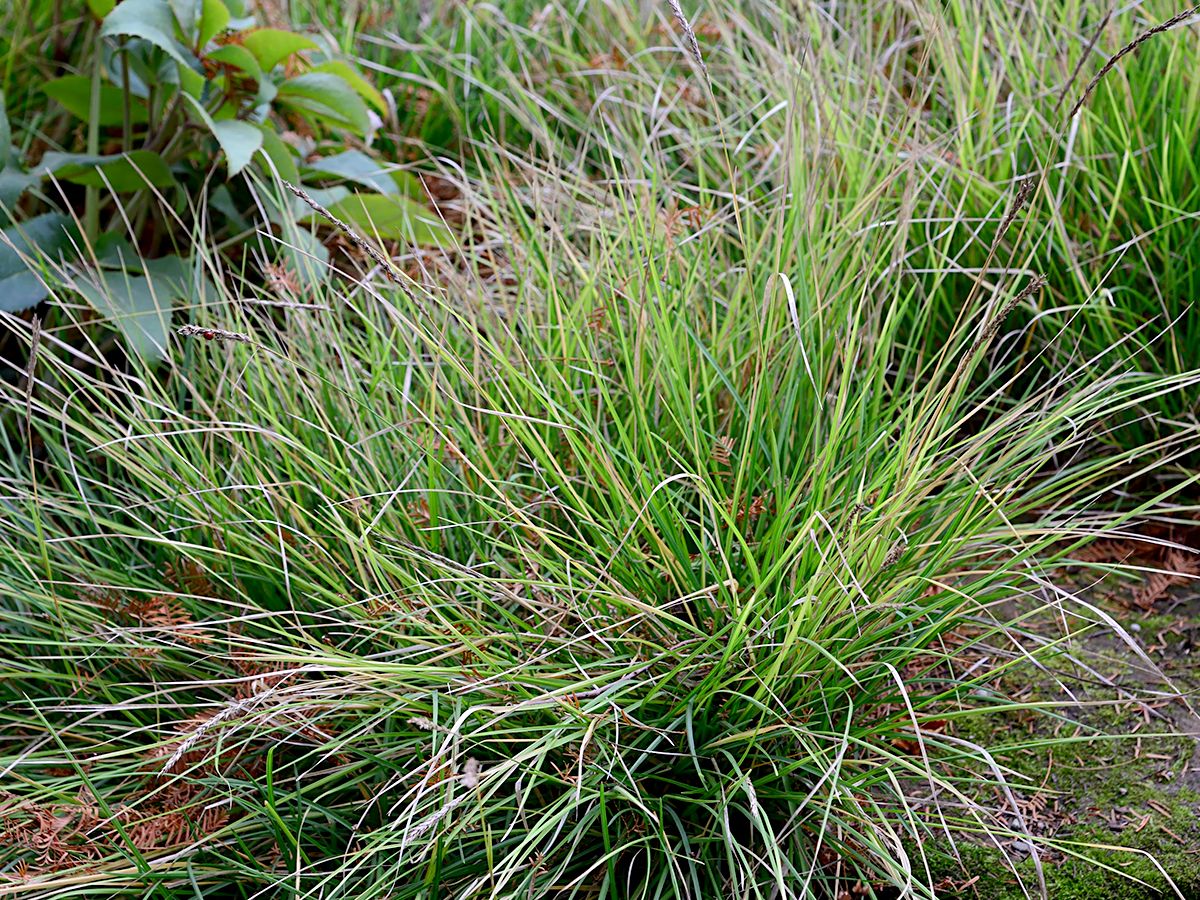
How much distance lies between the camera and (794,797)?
154 cm

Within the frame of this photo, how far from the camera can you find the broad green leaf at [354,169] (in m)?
2.54

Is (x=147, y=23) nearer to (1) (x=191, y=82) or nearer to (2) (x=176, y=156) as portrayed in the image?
(1) (x=191, y=82)

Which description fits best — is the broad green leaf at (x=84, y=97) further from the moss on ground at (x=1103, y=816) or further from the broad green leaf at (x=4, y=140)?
the moss on ground at (x=1103, y=816)

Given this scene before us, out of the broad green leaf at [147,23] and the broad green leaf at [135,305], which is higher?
the broad green leaf at [147,23]

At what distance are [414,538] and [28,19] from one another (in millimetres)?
2212

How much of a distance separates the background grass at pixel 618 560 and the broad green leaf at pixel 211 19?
0.55 m

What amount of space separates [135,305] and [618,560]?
3.89 feet

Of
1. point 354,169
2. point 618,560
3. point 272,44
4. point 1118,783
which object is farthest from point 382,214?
point 1118,783

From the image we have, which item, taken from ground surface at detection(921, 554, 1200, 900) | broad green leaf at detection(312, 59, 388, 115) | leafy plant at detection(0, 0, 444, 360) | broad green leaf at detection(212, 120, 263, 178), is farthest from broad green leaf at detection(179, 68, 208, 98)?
ground surface at detection(921, 554, 1200, 900)

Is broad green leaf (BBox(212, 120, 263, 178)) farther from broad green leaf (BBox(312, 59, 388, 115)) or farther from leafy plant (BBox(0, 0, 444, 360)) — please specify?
broad green leaf (BBox(312, 59, 388, 115))

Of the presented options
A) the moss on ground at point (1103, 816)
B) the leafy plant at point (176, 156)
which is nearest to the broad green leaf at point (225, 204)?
the leafy plant at point (176, 156)

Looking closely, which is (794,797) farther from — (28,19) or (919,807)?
(28,19)

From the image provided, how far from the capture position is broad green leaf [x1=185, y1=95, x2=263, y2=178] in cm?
203

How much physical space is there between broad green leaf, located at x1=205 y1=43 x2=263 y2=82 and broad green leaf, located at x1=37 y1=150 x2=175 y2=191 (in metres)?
0.25
